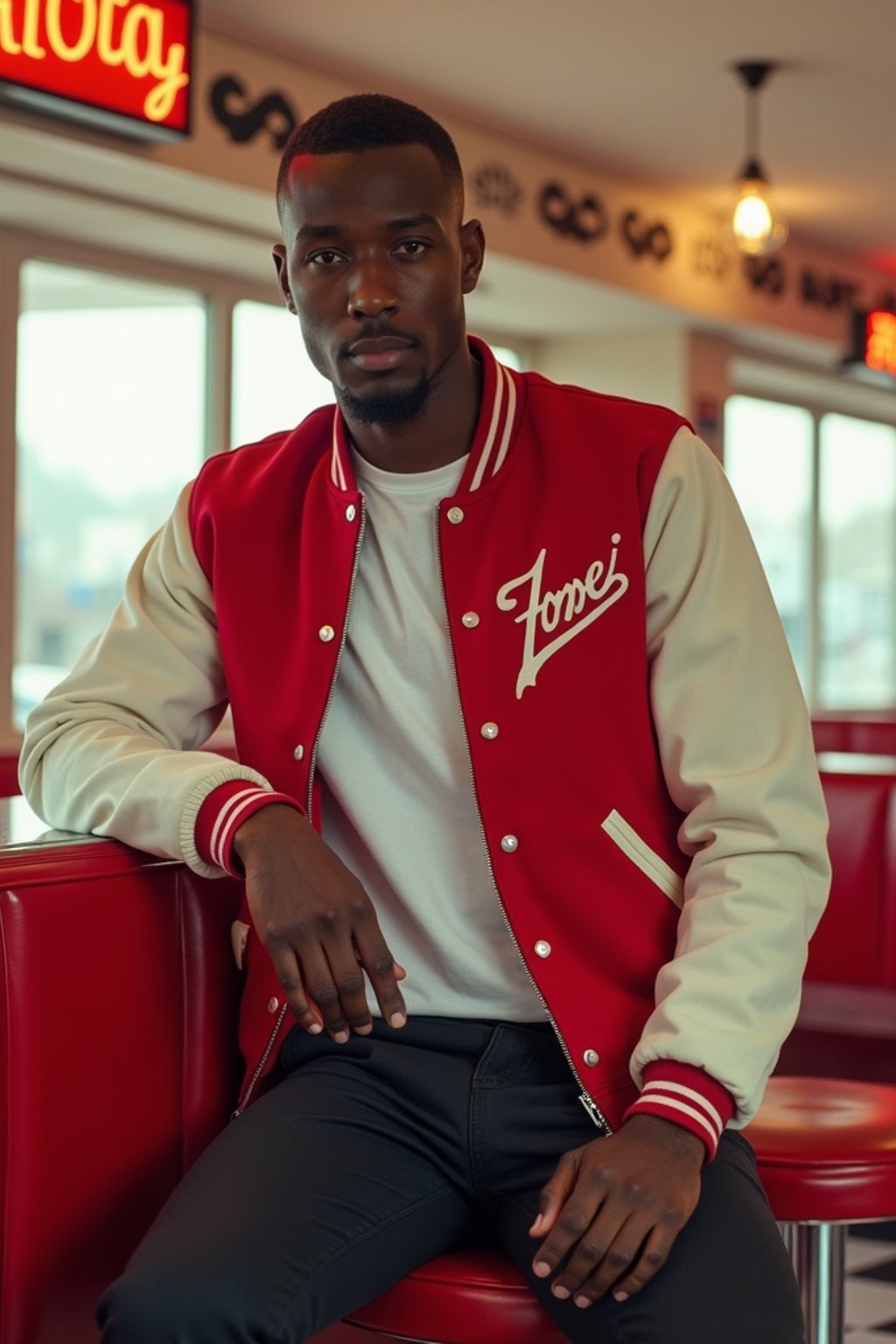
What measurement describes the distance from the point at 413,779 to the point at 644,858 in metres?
0.22

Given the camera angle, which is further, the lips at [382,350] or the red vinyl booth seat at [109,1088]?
the lips at [382,350]

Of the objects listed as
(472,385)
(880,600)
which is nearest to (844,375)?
(880,600)

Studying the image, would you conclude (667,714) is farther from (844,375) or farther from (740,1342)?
(844,375)

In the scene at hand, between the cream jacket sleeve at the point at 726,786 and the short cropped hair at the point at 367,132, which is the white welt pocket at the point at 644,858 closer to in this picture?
the cream jacket sleeve at the point at 726,786

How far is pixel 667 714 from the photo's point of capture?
1.49 metres

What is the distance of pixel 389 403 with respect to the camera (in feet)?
5.16

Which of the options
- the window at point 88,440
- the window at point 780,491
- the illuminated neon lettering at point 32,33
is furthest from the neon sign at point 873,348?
the illuminated neon lettering at point 32,33

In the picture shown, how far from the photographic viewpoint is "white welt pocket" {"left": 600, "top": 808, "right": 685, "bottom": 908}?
1.48m

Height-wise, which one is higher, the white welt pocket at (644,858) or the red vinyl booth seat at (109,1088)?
the white welt pocket at (644,858)

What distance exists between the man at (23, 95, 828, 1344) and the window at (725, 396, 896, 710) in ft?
20.8

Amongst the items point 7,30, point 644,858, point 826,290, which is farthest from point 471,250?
point 826,290

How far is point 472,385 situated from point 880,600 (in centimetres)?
808

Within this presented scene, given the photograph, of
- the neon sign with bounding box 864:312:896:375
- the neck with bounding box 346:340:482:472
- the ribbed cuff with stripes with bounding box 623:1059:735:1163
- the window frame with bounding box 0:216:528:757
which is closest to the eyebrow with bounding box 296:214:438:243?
the neck with bounding box 346:340:482:472

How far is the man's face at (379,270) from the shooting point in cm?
154
